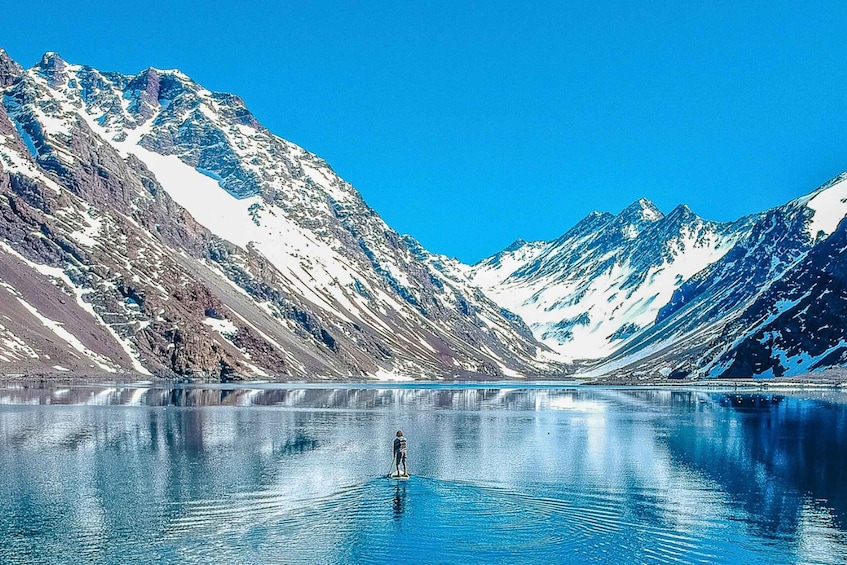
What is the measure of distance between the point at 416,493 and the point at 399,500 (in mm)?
2386

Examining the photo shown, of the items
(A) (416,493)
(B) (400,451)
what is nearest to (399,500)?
(A) (416,493)

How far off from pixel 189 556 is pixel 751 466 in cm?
4549

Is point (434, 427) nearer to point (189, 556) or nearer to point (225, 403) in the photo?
point (225, 403)

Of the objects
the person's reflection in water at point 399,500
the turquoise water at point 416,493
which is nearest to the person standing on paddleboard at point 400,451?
the turquoise water at point 416,493

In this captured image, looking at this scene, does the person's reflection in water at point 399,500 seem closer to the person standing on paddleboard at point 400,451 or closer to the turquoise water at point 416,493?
the turquoise water at point 416,493

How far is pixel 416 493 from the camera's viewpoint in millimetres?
51688

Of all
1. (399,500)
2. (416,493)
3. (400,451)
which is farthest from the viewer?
(400,451)

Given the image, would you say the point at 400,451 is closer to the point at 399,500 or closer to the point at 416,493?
the point at 416,493

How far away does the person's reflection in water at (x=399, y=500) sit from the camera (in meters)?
45.9

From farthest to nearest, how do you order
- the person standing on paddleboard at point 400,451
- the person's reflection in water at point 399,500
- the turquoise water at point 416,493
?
the person standing on paddleboard at point 400,451
the person's reflection in water at point 399,500
the turquoise water at point 416,493

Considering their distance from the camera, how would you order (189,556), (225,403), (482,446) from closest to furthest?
(189,556) < (482,446) < (225,403)

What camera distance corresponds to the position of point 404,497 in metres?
50.4

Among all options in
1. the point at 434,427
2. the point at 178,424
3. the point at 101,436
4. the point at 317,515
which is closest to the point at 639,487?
the point at 317,515

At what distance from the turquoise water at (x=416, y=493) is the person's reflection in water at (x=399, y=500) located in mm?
168
